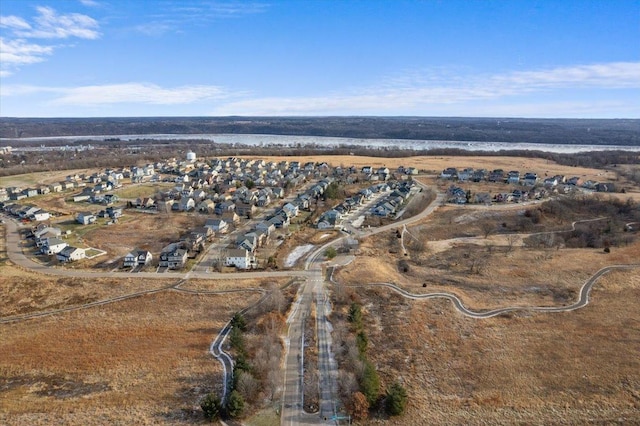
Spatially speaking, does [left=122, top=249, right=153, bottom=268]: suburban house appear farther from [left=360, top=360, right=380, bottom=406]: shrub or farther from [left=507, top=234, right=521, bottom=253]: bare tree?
[left=507, top=234, right=521, bottom=253]: bare tree

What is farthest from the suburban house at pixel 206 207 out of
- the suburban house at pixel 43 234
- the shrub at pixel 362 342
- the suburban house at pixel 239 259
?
the shrub at pixel 362 342

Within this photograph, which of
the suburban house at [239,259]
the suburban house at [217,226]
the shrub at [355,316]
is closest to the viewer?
the shrub at [355,316]

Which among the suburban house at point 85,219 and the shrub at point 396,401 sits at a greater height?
the suburban house at point 85,219

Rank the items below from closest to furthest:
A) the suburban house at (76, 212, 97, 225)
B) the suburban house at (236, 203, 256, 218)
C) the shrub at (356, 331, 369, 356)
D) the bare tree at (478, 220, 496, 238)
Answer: the shrub at (356, 331, 369, 356)
the bare tree at (478, 220, 496, 238)
the suburban house at (76, 212, 97, 225)
the suburban house at (236, 203, 256, 218)

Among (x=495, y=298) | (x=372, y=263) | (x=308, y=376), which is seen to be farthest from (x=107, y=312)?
(x=495, y=298)

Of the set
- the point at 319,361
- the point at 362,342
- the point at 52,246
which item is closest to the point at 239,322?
the point at 319,361

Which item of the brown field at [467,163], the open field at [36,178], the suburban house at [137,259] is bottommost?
the suburban house at [137,259]

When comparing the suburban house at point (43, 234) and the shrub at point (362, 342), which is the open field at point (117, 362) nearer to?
the shrub at point (362, 342)

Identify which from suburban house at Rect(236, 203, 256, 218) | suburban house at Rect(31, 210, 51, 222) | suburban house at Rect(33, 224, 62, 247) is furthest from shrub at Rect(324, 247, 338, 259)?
suburban house at Rect(31, 210, 51, 222)
